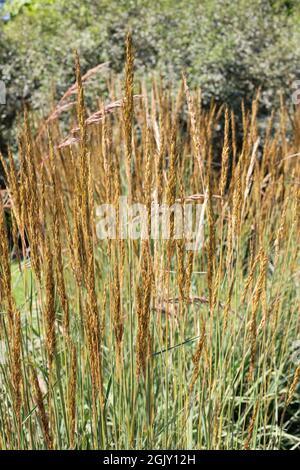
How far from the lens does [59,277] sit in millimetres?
1130

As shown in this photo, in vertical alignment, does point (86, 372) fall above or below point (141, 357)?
below

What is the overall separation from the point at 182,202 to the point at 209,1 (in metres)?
5.52

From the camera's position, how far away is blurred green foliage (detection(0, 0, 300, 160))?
5891 millimetres

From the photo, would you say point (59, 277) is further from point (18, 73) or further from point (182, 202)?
point (18, 73)

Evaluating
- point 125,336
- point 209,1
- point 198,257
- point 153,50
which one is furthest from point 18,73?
point 125,336

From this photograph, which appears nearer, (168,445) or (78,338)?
(168,445)

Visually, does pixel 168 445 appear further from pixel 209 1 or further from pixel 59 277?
pixel 209 1

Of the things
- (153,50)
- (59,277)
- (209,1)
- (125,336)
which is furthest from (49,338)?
(209,1)

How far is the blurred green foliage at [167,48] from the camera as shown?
589 cm

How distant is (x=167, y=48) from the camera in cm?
596
